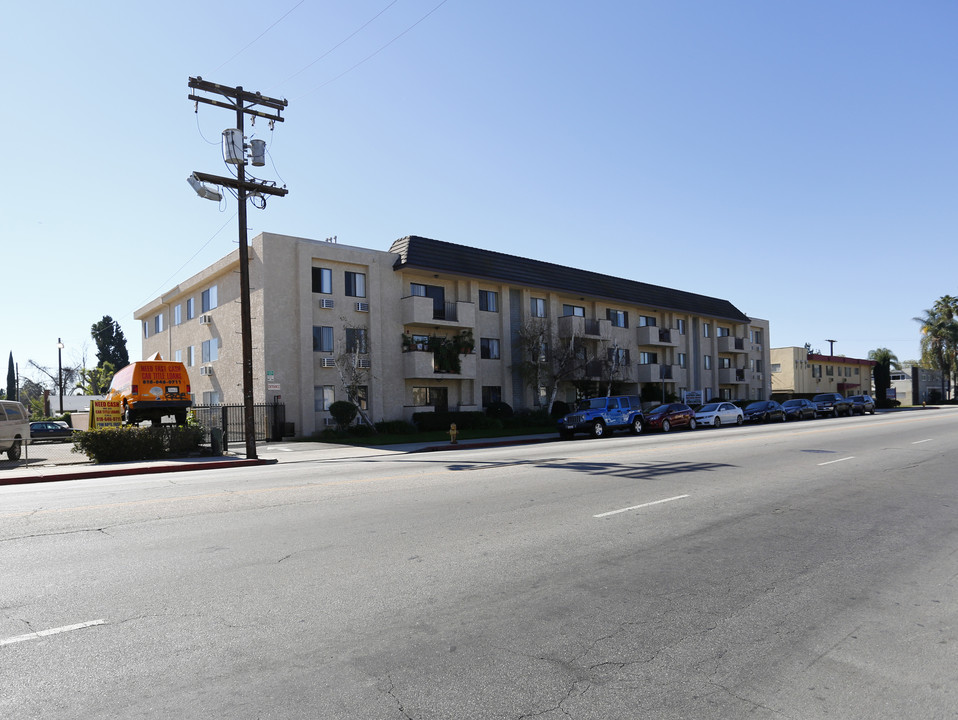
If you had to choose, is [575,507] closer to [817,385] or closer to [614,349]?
[614,349]

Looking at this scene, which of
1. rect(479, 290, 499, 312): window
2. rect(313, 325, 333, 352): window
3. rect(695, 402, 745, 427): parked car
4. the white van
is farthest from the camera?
rect(479, 290, 499, 312): window

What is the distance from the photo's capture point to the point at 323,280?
32719mm

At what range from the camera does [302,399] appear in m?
31.2

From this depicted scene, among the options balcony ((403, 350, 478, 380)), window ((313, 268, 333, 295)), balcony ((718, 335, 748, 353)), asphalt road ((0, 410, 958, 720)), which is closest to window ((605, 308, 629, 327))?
balcony ((718, 335, 748, 353))

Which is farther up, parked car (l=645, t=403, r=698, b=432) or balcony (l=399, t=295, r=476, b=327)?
balcony (l=399, t=295, r=476, b=327)

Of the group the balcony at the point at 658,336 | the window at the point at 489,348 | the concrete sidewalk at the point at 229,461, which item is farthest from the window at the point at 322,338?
the balcony at the point at 658,336

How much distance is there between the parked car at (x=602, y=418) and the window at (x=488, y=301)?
10.2 meters

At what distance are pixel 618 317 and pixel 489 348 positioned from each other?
43.5 ft

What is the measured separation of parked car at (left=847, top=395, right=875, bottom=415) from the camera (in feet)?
→ 168

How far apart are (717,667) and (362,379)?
29.5 m

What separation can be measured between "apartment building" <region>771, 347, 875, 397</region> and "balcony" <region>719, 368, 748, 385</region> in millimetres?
13203

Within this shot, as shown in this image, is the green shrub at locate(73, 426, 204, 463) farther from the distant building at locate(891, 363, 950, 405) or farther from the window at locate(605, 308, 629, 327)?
the distant building at locate(891, 363, 950, 405)

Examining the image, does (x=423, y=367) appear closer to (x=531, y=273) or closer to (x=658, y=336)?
(x=531, y=273)

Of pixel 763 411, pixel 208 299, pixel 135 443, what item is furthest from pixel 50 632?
pixel 763 411
